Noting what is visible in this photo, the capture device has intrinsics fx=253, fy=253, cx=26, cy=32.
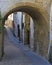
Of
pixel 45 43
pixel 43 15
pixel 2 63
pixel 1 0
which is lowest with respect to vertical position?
pixel 2 63

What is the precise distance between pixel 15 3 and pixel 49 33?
7.97 ft

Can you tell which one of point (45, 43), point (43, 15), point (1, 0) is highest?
point (1, 0)

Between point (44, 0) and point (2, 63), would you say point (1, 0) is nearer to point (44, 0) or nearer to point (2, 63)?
point (44, 0)

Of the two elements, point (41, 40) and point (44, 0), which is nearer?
point (44, 0)

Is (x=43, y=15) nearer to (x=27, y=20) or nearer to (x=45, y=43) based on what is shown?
(x=45, y=43)

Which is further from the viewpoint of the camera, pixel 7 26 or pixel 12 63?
pixel 7 26

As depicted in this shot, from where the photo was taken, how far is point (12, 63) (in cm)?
1288

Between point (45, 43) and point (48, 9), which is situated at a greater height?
point (48, 9)

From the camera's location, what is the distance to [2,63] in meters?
13.0

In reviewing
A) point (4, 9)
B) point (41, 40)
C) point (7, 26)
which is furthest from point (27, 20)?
point (7, 26)

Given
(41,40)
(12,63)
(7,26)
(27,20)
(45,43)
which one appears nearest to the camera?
(12,63)

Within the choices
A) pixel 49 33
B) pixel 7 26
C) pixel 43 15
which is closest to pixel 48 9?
pixel 43 15

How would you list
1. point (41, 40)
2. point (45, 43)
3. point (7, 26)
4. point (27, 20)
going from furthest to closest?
point (7, 26)
point (27, 20)
point (41, 40)
point (45, 43)

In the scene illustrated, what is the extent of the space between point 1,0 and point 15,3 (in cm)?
80
